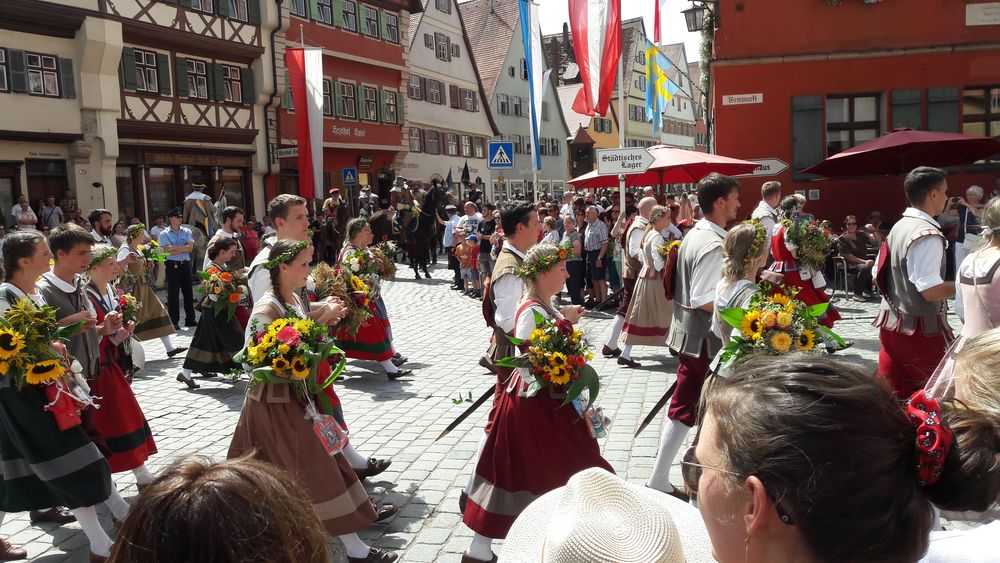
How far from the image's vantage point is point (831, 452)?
1360mm

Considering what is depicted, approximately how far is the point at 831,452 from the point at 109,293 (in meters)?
5.96

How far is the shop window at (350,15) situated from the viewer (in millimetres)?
33906

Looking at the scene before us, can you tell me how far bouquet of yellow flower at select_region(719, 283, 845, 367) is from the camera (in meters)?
4.00

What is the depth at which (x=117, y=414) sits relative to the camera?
530 cm

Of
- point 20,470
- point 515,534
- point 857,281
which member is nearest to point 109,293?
point 20,470

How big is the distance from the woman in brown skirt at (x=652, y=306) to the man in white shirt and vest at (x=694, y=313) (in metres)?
3.14

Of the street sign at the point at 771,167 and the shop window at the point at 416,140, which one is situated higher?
the shop window at the point at 416,140

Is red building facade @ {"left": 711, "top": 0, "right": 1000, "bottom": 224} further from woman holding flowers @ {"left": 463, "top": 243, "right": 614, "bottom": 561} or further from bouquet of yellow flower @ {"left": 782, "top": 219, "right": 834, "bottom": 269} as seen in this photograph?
woman holding flowers @ {"left": 463, "top": 243, "right": 614, "bottom": 561}

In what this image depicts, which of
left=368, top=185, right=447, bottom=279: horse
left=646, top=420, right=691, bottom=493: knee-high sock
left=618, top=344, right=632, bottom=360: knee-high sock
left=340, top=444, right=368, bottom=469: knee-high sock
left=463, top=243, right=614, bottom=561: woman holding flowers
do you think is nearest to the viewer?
left=463, top=243, right=614, bottom=561: woman holding flowers

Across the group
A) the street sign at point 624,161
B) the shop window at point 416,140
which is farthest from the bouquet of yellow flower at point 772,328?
the shop window at point 416,140

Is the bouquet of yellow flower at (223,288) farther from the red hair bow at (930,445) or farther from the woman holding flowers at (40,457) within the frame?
the red hair bow at (930,445)

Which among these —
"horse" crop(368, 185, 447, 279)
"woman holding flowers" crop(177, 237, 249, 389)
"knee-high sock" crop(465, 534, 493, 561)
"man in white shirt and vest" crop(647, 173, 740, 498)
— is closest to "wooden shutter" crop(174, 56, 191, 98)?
"horse" crop(368, 185, 447, 279)

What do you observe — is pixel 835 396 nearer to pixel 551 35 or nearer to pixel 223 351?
pixel 223 351

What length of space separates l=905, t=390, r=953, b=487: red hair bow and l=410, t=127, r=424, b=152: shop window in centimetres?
3959
